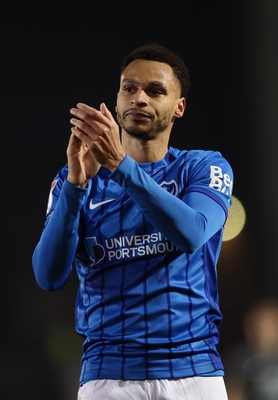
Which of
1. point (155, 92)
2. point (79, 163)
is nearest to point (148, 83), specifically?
point (155, 92)

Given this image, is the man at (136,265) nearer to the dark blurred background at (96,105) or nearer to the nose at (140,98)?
the nose at (140,98)

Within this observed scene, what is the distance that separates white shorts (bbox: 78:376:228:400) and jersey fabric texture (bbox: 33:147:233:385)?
20 millimetres

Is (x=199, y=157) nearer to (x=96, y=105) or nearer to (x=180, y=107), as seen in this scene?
(x=180, y=107)

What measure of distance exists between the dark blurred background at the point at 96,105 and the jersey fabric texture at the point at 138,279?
5.05 m

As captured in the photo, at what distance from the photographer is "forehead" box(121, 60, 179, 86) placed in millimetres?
2629

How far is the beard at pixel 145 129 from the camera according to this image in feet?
8.51

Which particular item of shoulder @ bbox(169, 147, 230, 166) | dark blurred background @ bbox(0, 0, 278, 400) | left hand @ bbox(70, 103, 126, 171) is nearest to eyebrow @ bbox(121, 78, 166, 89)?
shoulder @ bbox(169, 147, 230, 166)

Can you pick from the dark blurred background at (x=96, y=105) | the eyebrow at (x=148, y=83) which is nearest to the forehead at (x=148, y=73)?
the eyebrow at (x=148, y=83)

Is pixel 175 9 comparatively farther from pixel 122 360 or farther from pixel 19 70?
pixel 122 360

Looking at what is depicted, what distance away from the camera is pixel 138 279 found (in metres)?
2.36

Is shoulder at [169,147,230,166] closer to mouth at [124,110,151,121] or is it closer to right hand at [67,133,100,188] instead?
mouth at [124,110,151,121]

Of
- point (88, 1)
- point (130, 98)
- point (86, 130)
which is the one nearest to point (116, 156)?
point (86, 130)

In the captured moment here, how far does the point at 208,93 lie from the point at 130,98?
18.7 ft

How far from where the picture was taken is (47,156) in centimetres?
786
